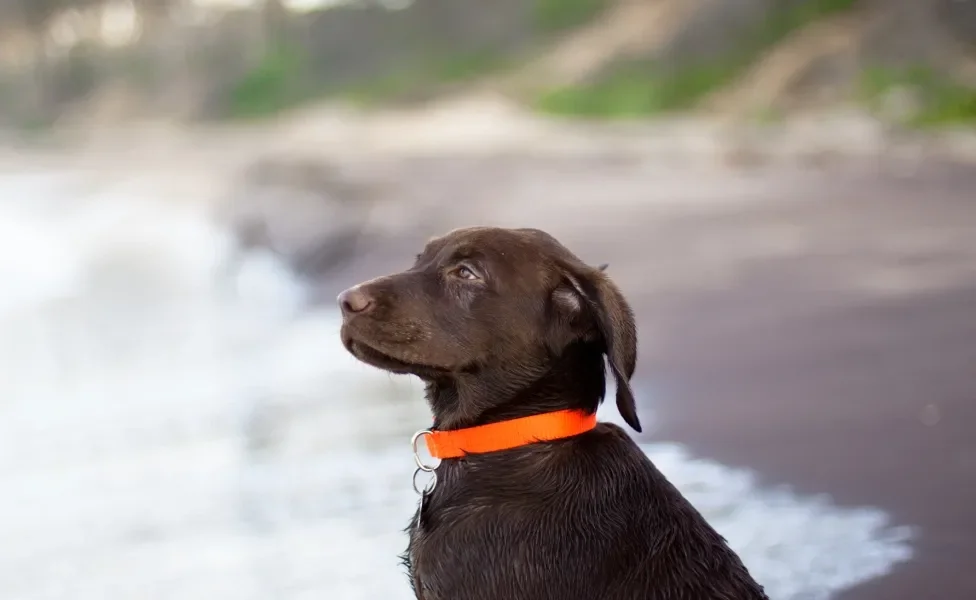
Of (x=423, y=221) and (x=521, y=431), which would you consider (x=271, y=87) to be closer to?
(x=423, y=221)

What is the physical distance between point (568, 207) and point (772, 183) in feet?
2.42

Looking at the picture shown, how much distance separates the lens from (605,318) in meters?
1.52

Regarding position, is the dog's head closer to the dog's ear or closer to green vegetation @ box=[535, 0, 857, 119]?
the dog's ear

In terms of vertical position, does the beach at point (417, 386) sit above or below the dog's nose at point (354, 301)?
below

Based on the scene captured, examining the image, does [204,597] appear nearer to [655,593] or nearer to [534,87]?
[655,593]

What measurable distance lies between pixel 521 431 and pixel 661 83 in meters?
2.60

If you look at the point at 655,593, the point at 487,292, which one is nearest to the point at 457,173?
the point at 487,292

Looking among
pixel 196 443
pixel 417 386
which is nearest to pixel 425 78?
pixel 417 386

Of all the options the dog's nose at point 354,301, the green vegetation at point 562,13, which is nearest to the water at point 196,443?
the dog's nose at point 354,301

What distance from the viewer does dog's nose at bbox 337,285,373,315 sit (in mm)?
1591

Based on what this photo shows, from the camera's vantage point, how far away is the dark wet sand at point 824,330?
8.95ft

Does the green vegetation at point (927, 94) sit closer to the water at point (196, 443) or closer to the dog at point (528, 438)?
the water at point (196, 443)

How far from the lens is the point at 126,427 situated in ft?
10.7

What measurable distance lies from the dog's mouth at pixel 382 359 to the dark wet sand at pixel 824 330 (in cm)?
121
